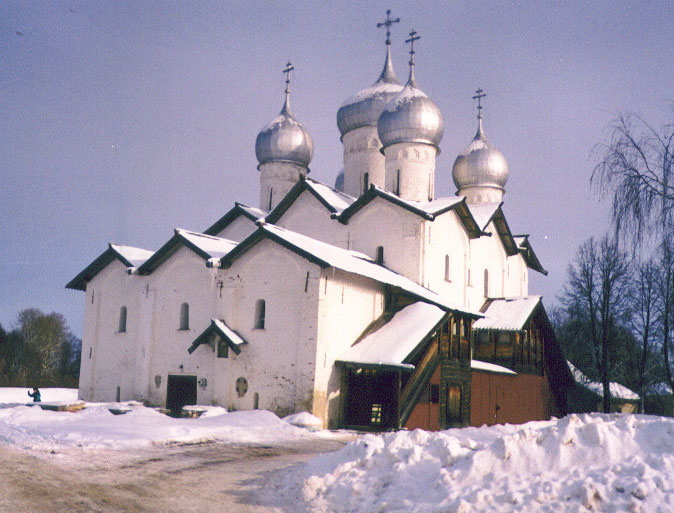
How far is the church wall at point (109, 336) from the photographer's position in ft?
78.0

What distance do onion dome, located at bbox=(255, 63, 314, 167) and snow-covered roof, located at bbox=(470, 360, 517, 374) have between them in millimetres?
12506

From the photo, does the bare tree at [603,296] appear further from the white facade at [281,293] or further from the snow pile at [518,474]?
the snow pile at [518,474]

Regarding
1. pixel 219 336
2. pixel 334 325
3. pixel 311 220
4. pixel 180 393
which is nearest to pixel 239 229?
pixel 311 220

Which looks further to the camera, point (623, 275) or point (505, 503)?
point (623, 275)

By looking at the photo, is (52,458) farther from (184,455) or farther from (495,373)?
(495,373)

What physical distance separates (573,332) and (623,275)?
6.47 metres

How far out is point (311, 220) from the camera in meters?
26.9

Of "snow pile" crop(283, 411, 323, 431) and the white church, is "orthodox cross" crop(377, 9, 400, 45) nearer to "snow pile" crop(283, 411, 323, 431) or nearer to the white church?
the white church

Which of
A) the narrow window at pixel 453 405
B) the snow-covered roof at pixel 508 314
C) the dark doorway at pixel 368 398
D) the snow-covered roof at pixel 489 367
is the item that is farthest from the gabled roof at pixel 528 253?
the dark doorway at pixel 368 398

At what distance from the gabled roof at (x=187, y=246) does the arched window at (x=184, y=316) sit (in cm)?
177

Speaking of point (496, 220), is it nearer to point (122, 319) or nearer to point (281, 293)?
point (281, 293)

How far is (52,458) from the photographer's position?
10586 millimetres

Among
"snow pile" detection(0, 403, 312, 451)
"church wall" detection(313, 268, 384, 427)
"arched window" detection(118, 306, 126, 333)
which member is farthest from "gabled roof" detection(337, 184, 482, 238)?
"snow pile" detection(0, 403, 312, 451)

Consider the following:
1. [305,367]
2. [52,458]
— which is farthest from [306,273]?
[52,458]
